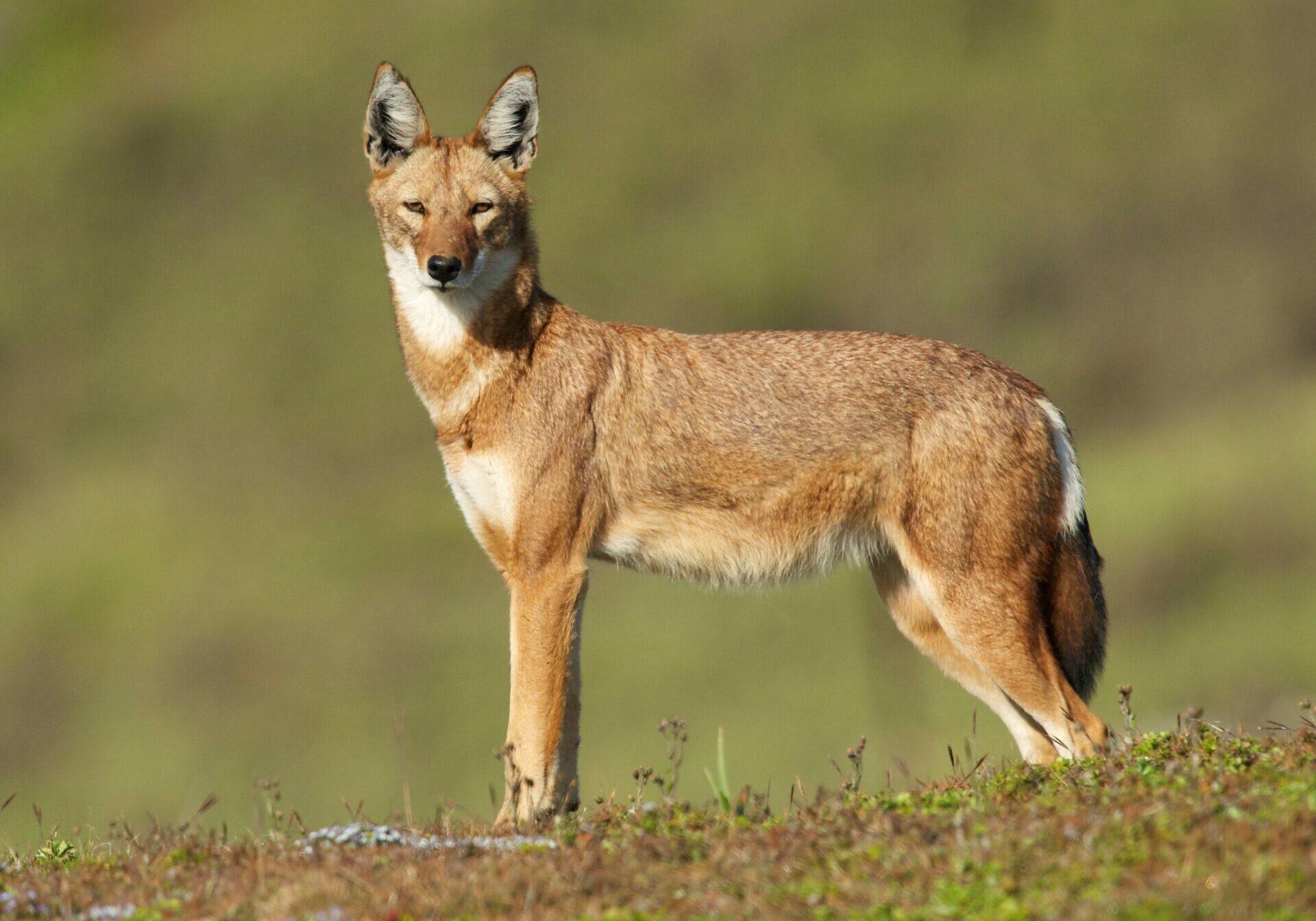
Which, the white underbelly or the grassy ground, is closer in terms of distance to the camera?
the grassy ground

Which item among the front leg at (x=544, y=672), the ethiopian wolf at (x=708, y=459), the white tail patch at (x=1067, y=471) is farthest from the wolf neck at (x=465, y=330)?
the white tail patch at (x=1067, y=471)

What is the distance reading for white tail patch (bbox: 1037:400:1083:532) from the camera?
929cm

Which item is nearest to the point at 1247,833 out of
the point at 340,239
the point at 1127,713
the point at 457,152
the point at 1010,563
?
the point at 1127,713

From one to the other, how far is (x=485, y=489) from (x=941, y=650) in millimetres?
Result: 2816

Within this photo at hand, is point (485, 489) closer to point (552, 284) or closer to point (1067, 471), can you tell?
point (1067, 471)

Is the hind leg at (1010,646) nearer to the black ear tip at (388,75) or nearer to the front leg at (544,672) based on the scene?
the front leg at (544,672)

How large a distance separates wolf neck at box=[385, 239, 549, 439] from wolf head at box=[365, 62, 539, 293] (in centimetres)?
4

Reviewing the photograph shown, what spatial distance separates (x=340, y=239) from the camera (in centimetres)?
7025

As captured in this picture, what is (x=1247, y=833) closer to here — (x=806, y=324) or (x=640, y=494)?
(x=640, y=494)

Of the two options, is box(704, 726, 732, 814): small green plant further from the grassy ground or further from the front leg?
the front leg

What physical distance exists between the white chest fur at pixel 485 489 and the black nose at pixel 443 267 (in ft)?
3.24

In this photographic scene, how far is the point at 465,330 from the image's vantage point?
925 cm

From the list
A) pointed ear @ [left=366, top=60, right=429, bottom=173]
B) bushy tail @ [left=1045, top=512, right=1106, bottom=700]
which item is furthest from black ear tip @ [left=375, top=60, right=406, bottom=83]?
bushy tail @ [left=1045, top=512, right=1106, bottom=700]

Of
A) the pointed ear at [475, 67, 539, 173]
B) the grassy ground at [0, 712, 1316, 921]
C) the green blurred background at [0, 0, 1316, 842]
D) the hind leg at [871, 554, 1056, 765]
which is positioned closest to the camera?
the grassy ground at [0, 712, 1316, 921]
